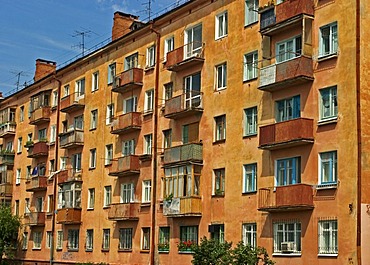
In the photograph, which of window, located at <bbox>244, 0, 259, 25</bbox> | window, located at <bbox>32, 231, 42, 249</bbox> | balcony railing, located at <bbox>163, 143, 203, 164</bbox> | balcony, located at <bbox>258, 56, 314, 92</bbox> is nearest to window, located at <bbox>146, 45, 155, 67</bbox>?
balcony railing, located at <bbox>163, 143, 203, 164</bbox>

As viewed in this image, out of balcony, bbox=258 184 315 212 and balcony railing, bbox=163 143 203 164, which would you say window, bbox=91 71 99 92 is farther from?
balcony, bbox=258 184 315 212

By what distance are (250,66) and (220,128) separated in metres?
4.01

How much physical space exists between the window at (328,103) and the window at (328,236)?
4.72 metres

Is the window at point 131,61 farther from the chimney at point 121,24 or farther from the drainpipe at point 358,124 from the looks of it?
the drainpipe at point 358,124

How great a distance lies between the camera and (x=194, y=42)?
3934 centimetres

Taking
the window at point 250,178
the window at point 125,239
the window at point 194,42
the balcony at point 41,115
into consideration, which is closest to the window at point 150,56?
the window at point 194,42

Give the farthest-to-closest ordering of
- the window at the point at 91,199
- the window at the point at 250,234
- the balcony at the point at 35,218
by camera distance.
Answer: the balcony at the point at 35,218 → the window at the point at 91,199 → the window at the point at 250,234

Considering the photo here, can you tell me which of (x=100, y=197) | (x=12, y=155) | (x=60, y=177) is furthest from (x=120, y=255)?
(x=12, y=155)

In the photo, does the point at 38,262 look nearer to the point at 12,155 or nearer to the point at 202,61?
the point at 12,155

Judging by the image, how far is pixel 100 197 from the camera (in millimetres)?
47938

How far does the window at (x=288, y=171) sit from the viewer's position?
3095 centimetres

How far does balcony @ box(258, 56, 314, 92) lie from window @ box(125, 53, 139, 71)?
47.9 feet

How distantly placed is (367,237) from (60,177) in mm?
31270

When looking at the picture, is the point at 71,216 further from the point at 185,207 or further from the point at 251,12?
the point at 251,12
